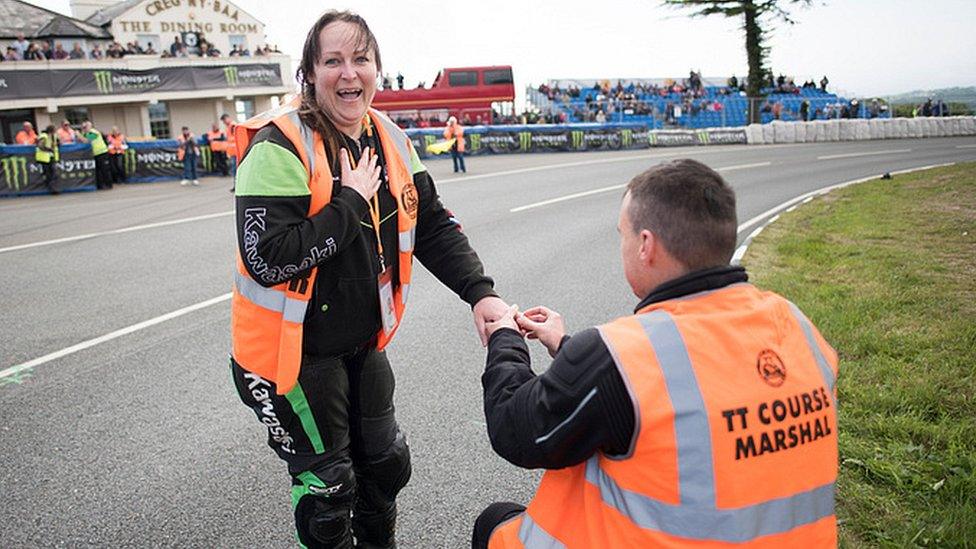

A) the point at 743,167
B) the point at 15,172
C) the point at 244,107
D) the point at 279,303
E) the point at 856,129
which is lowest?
the point at 279,303

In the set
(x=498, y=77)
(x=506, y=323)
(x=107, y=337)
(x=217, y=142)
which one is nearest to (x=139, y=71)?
(x=217, y=142)

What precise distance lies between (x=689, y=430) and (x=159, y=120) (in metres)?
46.8

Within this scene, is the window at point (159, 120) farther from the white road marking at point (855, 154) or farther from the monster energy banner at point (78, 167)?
the white road marking at point (855, 154)

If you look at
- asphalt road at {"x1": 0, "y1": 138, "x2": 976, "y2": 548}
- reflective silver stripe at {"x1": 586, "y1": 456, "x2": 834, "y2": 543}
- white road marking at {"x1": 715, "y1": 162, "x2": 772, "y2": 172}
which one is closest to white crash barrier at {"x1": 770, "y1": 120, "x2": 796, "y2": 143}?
white road marking at {"x1": 715, "y1": 162, "x2": 772, "y2": 172}

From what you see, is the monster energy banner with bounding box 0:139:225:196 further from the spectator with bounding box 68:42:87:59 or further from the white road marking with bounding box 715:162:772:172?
the spectator with bounding box 68:42:87:59

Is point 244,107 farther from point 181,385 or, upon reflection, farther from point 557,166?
point 181,385

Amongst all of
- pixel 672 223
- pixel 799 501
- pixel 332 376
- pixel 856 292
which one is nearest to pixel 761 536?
pixel 799 501

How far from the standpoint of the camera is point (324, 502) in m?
2.49

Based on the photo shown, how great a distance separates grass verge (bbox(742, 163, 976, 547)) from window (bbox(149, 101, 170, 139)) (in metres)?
40.3

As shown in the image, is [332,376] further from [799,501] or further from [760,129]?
[760,129]

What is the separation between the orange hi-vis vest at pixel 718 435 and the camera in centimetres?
154

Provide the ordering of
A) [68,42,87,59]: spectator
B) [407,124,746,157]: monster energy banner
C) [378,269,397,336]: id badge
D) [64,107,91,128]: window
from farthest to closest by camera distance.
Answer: [68,42,87,59]: spectator → [64,107,91,128]: window → [407,124,746,157]: monster energy banner → [378,269,397,336]: id badge

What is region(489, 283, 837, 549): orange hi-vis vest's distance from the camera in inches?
60.7

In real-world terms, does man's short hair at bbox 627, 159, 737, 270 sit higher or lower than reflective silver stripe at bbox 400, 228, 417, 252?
higher
